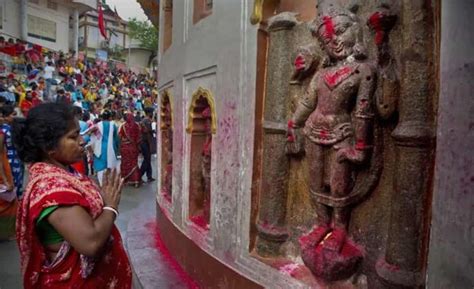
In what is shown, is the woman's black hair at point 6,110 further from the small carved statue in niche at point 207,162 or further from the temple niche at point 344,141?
the temple niche at point 344,141

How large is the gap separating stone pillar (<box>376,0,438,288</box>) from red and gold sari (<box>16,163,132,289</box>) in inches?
64.2

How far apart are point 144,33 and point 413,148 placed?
4686 cm

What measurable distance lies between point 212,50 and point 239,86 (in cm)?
72

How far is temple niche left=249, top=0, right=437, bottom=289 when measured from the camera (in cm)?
249

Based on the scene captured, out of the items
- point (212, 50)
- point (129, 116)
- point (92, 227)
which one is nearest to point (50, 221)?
point (92, 227)

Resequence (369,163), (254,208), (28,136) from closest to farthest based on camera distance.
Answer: (28,136) < (369,163) < (254,208)

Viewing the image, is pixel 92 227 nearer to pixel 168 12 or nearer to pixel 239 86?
pixel 239 86

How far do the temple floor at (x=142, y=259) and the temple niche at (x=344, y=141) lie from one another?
1.67m

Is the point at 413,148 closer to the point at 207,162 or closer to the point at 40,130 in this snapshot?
the point at 40,130

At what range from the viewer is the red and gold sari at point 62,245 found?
215cm

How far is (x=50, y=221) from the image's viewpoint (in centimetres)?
211

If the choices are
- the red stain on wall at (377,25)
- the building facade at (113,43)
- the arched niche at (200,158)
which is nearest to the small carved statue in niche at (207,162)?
the arched niche at (200,158)

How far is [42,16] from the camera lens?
28281 mm

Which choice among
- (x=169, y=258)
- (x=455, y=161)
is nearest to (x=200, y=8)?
(x=169, y=258)
